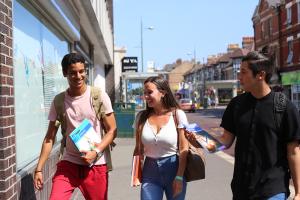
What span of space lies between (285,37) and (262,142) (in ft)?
140

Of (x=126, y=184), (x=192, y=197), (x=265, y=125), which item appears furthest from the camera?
(x=126, y=184)

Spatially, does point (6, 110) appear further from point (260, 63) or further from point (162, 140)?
point (260, 63)

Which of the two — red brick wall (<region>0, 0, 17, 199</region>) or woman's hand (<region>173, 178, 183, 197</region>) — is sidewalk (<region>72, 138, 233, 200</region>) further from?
woman's hand (<region>173, 178, 183, 197</region>)

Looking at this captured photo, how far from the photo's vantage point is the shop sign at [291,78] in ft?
136

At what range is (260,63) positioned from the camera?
12.2ft

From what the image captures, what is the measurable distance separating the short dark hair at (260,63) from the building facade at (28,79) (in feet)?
6.20

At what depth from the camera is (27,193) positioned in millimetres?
5008

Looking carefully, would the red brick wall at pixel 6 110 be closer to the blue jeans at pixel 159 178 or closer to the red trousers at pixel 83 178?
the red trousers at pixel 83 178

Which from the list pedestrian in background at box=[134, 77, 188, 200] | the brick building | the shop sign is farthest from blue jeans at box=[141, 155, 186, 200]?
the shop sign

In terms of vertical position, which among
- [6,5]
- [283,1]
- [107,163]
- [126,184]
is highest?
[283,1]

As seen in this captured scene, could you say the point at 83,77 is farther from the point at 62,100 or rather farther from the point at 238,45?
the point at 238,45

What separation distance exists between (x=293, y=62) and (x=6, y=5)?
133 feet

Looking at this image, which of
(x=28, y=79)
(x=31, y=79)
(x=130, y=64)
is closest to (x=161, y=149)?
(x=28, y=79)

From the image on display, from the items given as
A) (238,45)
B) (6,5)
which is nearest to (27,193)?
(6,5)
